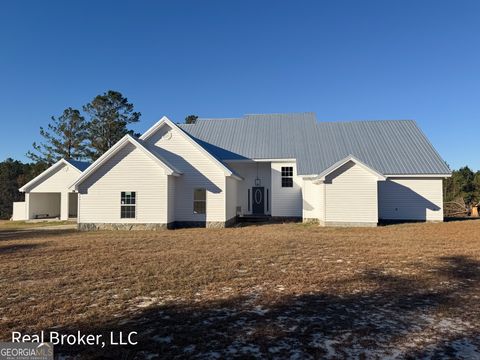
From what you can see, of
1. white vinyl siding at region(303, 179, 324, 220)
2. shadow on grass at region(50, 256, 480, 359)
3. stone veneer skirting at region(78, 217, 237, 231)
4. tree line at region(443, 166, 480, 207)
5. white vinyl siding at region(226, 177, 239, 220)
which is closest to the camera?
shadow on grass at region(50, 256, 480, 359)

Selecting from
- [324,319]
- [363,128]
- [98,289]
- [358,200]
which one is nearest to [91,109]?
[363,128]

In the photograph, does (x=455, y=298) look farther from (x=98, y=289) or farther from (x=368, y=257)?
(x=98, y=289)

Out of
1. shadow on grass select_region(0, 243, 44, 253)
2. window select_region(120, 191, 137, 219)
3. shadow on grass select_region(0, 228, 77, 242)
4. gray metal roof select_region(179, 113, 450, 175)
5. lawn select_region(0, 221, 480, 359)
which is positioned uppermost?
gray metal roof select_region(179, 113, 450, 175)

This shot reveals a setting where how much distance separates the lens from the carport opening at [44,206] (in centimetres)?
2730

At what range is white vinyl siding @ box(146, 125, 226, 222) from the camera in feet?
61.3

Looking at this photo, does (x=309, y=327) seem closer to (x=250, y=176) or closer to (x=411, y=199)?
(x=411, y=199)

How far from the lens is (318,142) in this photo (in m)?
24.1

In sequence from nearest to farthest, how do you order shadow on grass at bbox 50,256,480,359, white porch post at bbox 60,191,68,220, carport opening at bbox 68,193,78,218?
shadow on grass at bbox 50,256,480,359 < white porch post at bbox 60,191,68,220 < carport opening at bbox 68,193,78,218

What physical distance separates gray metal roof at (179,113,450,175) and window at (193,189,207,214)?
4.53m

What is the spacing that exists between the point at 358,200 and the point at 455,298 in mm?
12683

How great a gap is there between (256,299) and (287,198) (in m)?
16.6

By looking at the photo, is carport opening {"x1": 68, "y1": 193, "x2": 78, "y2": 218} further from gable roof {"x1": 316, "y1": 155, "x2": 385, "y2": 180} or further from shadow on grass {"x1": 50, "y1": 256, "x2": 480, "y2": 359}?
shadow on grass {"x1": 50, "y1": 256, "x2": 480, "y2": 359}

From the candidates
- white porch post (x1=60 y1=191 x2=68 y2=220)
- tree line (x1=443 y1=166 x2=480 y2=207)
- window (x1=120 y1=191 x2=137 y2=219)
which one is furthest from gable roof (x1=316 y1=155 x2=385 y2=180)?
tree line (x1=443 y1=166 x2=480 y2=207)

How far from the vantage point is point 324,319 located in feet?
16.1
